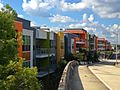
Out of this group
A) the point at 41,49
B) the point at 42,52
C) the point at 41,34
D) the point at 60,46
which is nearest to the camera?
the point at 41,34

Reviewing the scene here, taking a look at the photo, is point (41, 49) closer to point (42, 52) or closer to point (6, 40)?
point (42, 52)

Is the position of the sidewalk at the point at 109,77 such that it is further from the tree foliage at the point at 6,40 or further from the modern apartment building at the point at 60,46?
the tree foliage at the point at 6,40

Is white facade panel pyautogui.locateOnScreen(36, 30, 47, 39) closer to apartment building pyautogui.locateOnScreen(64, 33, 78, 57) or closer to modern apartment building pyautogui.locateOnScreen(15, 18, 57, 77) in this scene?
modern apartment building pyautogui.locateOnScreen(15, 18, 57, 77)

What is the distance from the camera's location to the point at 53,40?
6175 cm

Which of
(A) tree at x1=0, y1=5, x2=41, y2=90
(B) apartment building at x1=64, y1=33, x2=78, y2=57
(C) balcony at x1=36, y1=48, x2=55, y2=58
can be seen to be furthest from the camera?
(B) apartment building at x1=64, y1=33, x2=78, y2=57

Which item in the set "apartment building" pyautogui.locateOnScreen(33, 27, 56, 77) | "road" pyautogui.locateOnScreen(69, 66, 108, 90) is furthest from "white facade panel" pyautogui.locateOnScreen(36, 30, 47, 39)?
"road" pyautogui.locateOnScreen(69, 66, 108, 90)

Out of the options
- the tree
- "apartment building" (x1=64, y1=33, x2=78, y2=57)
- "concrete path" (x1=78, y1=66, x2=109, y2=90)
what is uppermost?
"apartment building" (x1=64, y1=33, x2=78, y2=57)

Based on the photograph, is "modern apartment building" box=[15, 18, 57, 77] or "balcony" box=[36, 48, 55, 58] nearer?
"modern apartment building" box=[15, 18, 57, 77]

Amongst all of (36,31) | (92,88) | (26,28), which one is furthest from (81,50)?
(92,88)

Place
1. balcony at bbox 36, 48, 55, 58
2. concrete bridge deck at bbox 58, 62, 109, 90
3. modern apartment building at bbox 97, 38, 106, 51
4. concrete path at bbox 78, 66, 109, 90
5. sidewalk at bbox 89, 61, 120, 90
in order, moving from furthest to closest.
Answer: modern apartment building at bbox 97, 38, 106, 51
balcony at bbox 36, 48, 55, 58
sidewalk at bbox 89, 61, 120, 90
concrete path at bbox 78, 66, 109, 90
concrete bridge deck at bbox 58, 62, 109, 90

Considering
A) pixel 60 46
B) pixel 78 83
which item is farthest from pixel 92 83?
pixel 60 46

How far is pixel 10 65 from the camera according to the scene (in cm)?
996

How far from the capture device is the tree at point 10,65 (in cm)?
988

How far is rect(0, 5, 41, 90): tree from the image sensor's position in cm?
988
